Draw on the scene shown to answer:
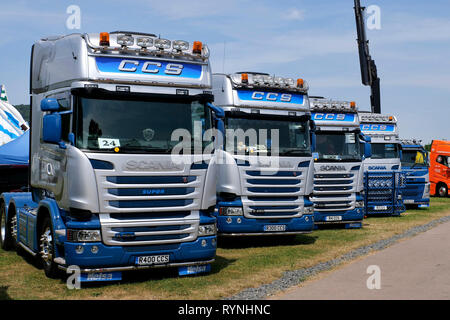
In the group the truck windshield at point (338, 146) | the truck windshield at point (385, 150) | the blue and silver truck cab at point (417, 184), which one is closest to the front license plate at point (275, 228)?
the truck windshield at point (338, 146)

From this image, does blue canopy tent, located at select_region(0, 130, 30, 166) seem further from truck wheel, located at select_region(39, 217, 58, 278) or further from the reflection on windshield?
the reflection on windshield

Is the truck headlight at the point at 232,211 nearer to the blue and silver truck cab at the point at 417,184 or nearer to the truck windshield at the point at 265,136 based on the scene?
the truck windshield at the point at 265,136

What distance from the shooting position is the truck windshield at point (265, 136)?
12031mm

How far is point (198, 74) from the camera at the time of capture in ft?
30.1

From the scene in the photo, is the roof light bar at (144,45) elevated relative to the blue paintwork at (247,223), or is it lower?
elevated

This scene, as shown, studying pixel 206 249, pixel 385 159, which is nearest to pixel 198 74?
pixel 206 249

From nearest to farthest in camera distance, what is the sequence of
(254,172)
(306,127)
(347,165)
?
(254,172), (306,127), (347,165)

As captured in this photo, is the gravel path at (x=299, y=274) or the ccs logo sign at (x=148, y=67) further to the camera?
the ccs logo sign at (x=148, y=67)

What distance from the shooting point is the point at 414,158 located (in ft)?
81.2

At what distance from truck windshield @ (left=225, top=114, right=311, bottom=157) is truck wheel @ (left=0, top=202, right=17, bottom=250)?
4.60 meters

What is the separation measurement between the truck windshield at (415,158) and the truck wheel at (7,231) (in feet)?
55.9

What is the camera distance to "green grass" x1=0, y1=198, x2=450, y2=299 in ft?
26.6
